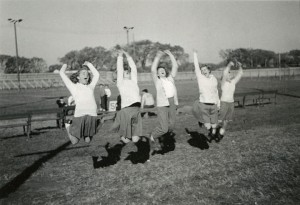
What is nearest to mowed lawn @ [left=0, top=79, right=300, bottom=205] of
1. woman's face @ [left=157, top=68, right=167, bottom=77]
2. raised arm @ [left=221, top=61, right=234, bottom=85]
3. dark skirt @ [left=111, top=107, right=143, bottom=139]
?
dark skirt @ [left=111, top=107, right=143, bottom=139]

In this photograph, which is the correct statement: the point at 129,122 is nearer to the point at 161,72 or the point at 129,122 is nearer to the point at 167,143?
the point at 161,72

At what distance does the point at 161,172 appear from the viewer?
239 inches

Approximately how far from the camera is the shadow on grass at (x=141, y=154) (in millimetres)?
7145

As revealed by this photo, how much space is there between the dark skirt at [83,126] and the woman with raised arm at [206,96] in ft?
9.75

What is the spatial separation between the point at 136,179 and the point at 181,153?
2143mm

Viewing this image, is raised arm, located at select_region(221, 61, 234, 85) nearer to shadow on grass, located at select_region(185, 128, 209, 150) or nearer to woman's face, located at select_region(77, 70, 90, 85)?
shadow on grass, located at select_region(185, 128, 209, 150)

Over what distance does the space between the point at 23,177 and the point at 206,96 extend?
15.0ft

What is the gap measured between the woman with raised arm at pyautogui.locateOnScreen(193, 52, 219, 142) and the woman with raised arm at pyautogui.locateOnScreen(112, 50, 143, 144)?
219 cm

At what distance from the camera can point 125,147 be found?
8.77 metres

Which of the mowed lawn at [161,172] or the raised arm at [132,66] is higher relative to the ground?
the raised arm at [132,66]

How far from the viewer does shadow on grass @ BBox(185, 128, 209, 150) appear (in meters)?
8.39

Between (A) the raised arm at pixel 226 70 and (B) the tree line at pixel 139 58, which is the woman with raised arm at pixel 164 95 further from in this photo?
(B) the tree line at pixel 139 58

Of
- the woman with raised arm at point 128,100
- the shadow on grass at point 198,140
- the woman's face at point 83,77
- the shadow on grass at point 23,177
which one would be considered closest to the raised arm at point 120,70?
the woman with raised arm at point 128,100

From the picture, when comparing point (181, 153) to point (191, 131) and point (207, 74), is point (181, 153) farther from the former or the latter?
point (191, 131)
